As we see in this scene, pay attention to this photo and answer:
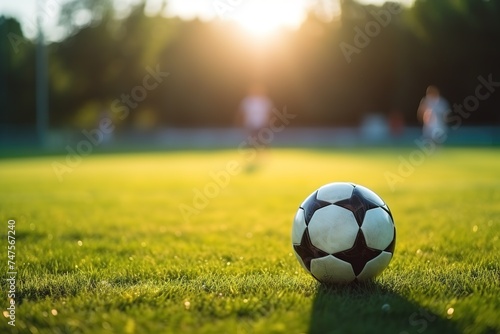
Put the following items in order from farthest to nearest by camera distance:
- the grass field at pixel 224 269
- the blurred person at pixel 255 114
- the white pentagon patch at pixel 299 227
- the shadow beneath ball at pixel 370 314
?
the blurred person at pixel 255 114, the white pentagon patch at pixel 299 227, the grass field at pixel 224 269, the shadow beneath ball at pixel 370 314

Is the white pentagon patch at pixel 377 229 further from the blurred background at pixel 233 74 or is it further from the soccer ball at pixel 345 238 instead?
the blurred background at pixel 233 74

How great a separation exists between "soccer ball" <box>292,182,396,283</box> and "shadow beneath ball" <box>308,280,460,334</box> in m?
0.14

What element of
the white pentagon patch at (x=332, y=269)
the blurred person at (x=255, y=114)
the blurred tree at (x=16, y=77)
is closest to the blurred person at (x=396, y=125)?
the blurred person at (x=255, y=114)

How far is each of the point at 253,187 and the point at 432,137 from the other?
1534 centimetres

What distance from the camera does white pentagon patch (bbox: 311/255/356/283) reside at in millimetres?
3686

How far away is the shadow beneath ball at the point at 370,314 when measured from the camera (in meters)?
2.94

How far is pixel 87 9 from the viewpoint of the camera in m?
38.9

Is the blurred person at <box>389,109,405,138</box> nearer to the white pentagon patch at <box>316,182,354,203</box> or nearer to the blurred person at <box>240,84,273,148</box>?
the blurred person at <box>240,84,273,148</box>

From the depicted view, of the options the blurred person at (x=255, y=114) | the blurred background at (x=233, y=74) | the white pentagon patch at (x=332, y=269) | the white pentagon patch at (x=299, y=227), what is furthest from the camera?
the blurred background at (x=233, y=74)

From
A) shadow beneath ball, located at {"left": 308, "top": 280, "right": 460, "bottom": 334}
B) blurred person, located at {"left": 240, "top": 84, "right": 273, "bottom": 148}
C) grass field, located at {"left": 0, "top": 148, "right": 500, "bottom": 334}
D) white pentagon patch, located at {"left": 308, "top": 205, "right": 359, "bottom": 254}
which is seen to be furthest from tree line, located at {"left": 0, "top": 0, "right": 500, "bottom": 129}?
shadow beneath ball, located at {"left": 308, "top": 280, "right": 460, "bottom": 334}

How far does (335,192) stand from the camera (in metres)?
3.99

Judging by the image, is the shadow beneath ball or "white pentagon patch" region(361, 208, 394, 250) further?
"white pentagon patch" region(361, 208, 394, 250)

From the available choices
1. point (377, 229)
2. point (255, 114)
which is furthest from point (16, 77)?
point (377, 229)

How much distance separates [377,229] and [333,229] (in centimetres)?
33
